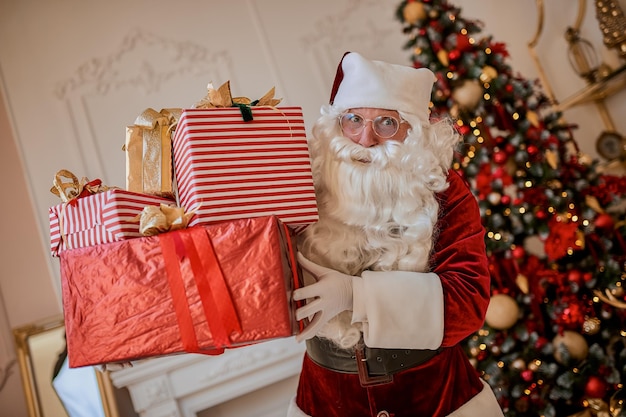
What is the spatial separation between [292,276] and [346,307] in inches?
8.8

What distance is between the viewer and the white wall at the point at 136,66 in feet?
Result: 10.3

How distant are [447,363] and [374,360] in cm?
26

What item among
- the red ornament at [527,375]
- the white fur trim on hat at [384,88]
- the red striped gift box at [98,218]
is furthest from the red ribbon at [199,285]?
the red ornament at [527,375]

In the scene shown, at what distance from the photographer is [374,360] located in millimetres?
1586

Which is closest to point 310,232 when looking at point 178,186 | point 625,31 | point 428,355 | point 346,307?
point 346,307

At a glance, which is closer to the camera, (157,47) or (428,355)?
(428,355)

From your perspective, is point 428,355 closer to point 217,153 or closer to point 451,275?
point 451,275

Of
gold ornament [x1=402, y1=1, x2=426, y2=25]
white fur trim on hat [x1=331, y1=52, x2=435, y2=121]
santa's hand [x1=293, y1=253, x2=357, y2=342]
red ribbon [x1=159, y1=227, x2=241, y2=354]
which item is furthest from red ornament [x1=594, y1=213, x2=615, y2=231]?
red ribbon [x1=159, y1=227, x2=241, y2=354]

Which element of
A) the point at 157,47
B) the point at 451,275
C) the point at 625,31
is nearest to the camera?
the point at 451,275

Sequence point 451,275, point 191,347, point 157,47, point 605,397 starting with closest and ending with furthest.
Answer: point 191,347 → point 451,275 → point 605,397 → point 157,47

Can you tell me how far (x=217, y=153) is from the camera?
51.4 inches

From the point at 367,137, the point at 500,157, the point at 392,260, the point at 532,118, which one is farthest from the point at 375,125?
the point at 532,118

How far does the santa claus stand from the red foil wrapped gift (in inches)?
8.7

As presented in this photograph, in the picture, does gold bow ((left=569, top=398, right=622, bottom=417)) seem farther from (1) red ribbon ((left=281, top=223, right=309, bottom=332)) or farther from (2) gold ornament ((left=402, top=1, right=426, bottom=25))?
(2) gold ornament ((left=402, top=1, right=426, bottom=25))
